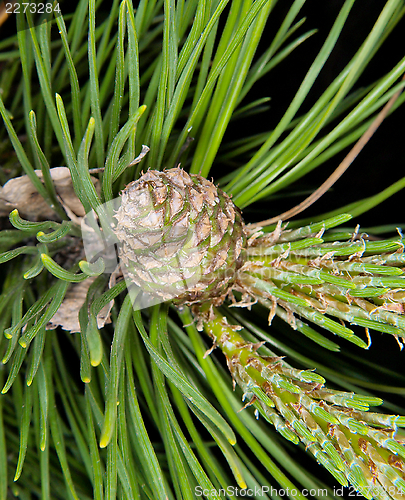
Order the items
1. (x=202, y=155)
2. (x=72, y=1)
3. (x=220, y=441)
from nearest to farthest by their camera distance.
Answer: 1. (x=220, y=441)
2. (x=202, y=155)
3. (x=72, y=1)

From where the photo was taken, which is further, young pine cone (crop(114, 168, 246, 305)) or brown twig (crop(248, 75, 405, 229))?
brown twig (crop(248, 75, 405, 229))

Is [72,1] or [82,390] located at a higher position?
[72,1]

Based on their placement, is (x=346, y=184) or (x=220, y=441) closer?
(x=220, y=441)

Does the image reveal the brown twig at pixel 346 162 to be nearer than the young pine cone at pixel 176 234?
No

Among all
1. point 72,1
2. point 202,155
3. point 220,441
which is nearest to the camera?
point 220,441

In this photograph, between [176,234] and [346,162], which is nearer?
[176,234]

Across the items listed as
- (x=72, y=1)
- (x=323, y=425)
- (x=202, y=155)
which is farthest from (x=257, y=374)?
(x=72, y=1)

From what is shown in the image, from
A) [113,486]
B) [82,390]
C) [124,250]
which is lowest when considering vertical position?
[82,390]

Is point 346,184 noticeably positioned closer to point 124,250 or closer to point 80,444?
point 124,250
